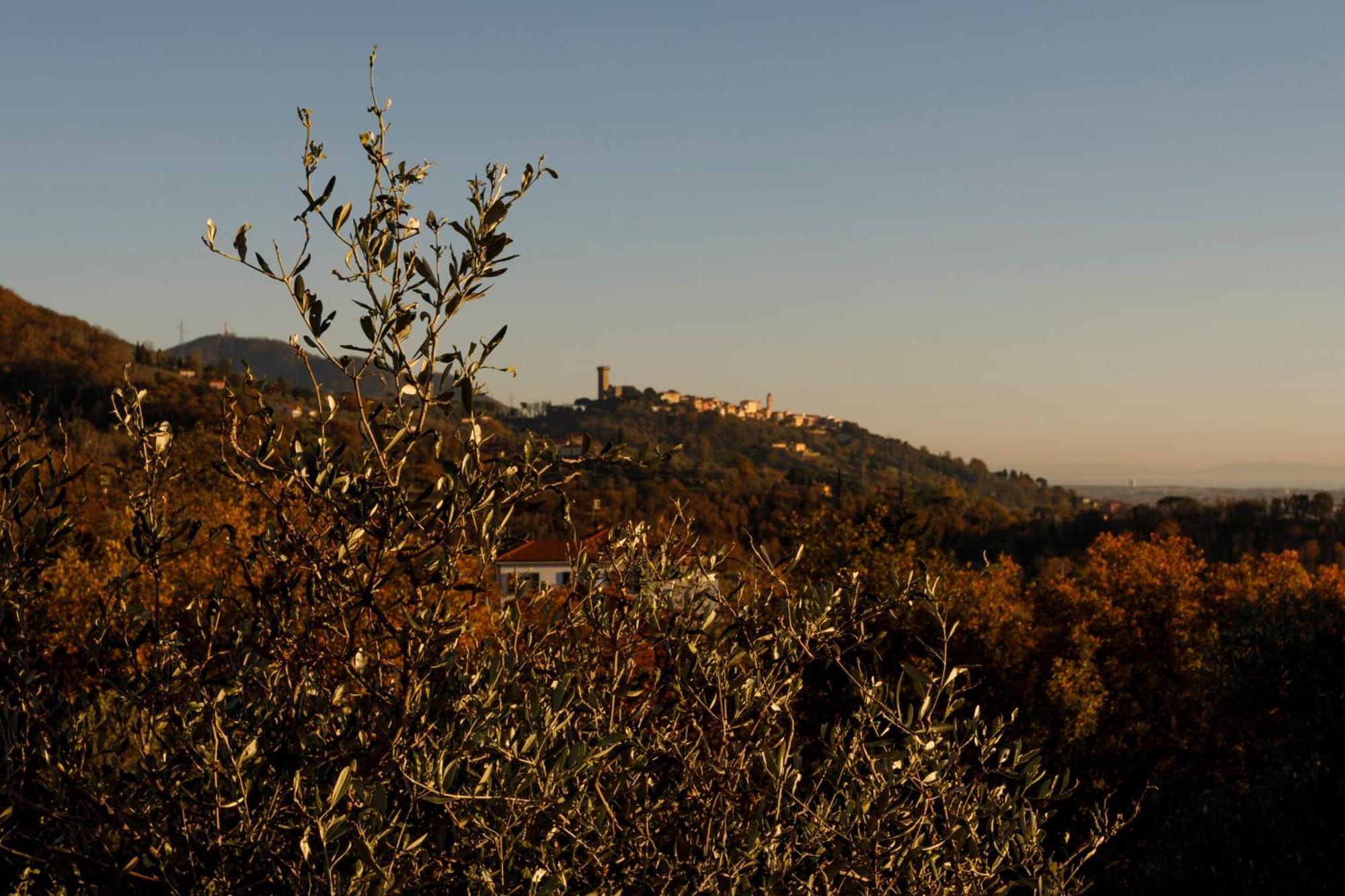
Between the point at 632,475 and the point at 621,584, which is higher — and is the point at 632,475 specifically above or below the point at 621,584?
below

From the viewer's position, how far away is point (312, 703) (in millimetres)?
6055

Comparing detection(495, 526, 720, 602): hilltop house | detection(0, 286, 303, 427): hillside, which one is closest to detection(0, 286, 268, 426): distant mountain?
detection(0, 286, 303, 427): hillside

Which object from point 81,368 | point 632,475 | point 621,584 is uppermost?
point 81,368

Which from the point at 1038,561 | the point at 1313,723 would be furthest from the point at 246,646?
the point at 1038,561

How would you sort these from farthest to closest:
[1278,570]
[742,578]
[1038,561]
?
[1038,561] → [1278,570] → [742,578]

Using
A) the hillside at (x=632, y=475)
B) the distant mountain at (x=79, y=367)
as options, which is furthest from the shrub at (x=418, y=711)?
the distant mountain at (x=79, y=367)

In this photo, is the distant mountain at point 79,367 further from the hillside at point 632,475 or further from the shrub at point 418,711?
the shrub at point 418,711

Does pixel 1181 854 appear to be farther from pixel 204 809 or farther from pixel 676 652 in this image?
pixel 204 809

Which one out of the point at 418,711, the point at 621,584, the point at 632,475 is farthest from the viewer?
the point at 632,475

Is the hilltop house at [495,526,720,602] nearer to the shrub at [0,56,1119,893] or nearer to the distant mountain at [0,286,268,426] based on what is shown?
the shrub at [0,56,1119,893]

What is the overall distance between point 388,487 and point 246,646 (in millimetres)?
1468

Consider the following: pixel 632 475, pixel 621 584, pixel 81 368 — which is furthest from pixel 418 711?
pixel 81 368

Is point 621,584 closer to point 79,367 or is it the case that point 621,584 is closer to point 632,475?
point 632,475

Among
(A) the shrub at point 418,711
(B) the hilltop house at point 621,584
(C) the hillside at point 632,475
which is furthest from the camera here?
(C) the hillside at point 632,475
